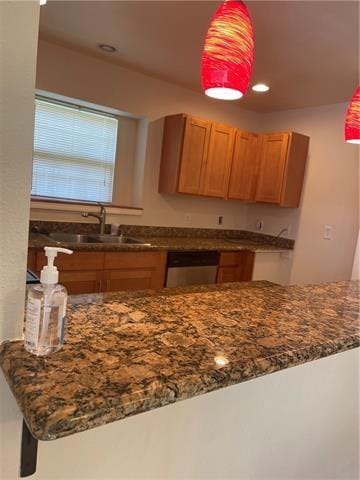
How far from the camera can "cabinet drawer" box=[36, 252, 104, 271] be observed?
2723 mm

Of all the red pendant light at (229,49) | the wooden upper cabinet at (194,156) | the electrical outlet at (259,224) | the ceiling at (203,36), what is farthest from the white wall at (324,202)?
the red pendant light at (229,49)

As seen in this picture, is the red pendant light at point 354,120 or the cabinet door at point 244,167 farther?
the cabinet door at point 244,167

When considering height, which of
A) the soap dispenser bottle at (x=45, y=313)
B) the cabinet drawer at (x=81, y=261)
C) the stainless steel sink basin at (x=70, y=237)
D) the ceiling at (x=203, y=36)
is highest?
the ceiling at (x=203, y=36)

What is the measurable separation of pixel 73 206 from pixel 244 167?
76.0 inches

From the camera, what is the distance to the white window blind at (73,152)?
3.33 m

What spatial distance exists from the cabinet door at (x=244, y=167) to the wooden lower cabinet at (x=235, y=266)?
0.70 m

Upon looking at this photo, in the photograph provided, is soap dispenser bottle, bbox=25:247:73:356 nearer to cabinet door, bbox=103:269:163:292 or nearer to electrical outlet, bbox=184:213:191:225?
cabinet door, bbox=103:269:163:292

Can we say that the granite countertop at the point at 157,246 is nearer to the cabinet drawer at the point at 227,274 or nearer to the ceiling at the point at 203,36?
the cabinet drawer at the point at 227,274

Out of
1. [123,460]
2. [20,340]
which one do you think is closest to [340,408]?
[123,460]

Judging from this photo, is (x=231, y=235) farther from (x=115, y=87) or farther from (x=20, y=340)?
(x=20, y=340)

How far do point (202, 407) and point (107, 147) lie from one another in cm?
326

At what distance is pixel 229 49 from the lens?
1216mm

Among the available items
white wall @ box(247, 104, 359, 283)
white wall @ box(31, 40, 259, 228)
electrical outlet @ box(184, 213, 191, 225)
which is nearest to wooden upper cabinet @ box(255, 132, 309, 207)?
white wall @ box(247, 104, 359, 283)

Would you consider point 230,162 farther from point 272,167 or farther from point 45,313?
point 45,313
